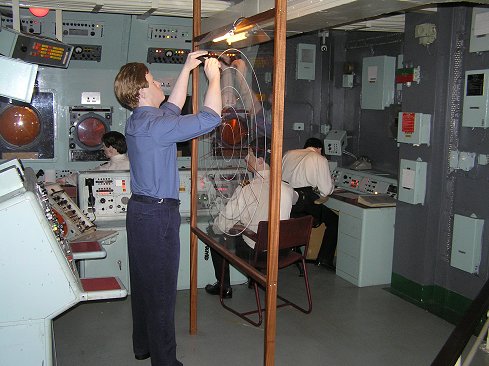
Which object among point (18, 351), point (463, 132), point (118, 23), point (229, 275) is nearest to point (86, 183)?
point (229, 275)

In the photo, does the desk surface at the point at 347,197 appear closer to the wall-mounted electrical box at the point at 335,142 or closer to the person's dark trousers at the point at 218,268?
the wall-mounted electrical box at the point at 335,142

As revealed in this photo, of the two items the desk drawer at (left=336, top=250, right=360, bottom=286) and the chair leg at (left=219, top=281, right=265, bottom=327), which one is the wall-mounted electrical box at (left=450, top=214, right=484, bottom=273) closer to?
the desk drawer at (left=336, top=250, right=360, bottom=286)

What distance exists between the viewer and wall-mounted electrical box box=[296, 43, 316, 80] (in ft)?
23.7

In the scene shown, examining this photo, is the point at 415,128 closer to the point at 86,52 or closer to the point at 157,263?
the point at 157,263

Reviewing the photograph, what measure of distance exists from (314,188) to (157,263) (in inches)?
118

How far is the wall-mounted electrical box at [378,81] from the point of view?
628 centimetres

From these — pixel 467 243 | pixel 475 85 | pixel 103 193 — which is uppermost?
pixel 475 85

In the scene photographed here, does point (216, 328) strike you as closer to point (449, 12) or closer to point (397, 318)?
point (397, 318)

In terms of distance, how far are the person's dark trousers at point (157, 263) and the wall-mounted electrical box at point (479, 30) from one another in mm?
2685

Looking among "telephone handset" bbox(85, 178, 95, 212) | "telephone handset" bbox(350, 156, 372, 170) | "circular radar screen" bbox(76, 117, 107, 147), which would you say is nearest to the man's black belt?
"telephone handset" bbox(85, 178, 95, 212)

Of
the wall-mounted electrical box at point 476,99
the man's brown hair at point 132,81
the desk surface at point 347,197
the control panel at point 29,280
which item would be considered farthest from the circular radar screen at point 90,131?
the wall-mounted electrical box at point 476,99

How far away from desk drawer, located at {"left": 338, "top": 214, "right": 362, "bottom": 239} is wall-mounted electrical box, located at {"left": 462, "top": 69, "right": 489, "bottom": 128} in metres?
1.44

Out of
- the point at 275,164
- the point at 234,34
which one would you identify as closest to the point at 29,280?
the point at 275,164

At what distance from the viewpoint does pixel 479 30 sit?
4203 mm
